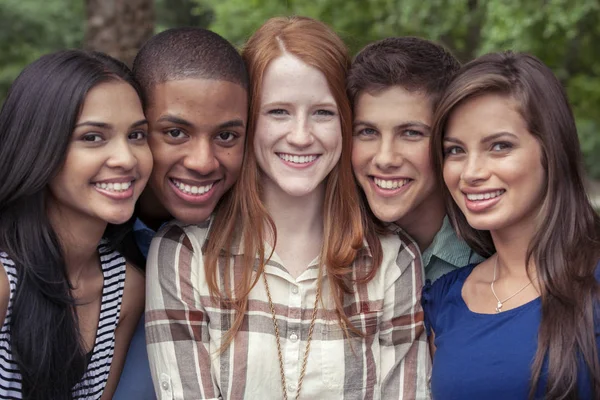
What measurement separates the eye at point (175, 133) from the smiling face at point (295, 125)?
1.11ft

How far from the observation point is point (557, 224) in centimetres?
311

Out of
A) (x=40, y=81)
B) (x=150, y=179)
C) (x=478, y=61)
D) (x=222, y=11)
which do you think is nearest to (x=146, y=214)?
(x=150, y=179)

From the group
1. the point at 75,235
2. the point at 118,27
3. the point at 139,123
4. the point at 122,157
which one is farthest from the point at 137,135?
the point at 118,27

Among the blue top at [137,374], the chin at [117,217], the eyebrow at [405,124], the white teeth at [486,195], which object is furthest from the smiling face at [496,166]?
the blue top at [137,374]

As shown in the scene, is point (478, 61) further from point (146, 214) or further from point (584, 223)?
point (146, 214)

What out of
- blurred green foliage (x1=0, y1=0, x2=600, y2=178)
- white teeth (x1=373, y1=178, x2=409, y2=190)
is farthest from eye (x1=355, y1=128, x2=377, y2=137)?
blurred green foliage (x1=0, y1=0, x2=600, y2=178)

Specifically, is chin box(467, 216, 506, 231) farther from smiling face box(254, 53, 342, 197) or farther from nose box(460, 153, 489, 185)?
smiling face box(254, 53, 342, 197)

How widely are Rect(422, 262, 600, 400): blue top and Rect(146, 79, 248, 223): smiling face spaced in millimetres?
1153

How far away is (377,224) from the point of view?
3.71m

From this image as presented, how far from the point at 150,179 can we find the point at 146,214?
0.34 m

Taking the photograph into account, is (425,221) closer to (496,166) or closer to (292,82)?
(496,166)

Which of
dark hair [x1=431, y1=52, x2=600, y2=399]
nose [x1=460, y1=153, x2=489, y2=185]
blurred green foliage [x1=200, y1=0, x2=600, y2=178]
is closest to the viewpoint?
dark hair [x1=431, y1=52, x2=600, y2=399]

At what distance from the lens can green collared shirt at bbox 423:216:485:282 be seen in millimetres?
3654

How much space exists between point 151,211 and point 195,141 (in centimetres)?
55
